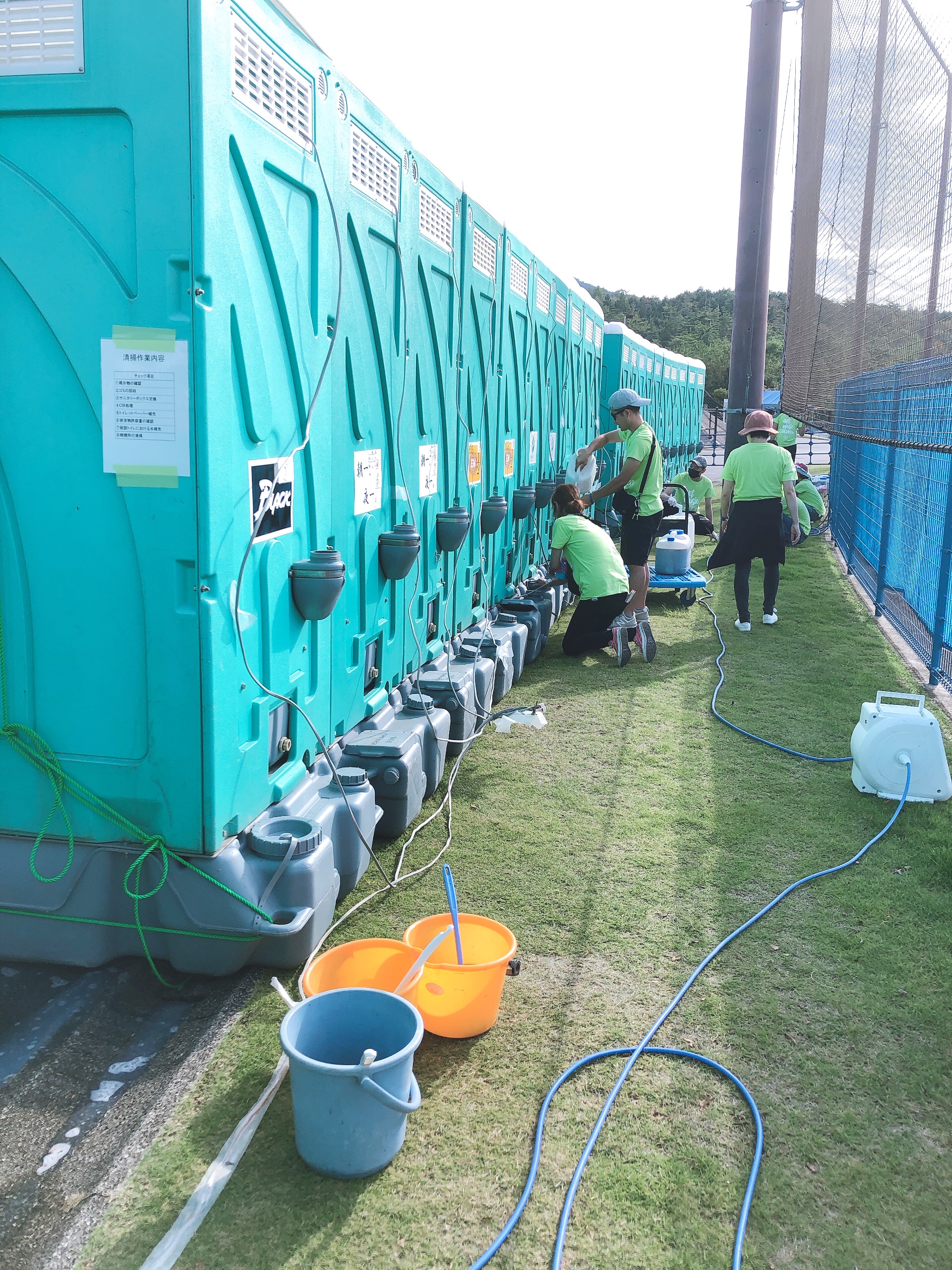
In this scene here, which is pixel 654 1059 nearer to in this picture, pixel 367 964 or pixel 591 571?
pixel 367 964

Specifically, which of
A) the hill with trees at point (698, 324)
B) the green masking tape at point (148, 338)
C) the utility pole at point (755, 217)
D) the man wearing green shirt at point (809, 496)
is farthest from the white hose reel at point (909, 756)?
the hill with trees at point (698, 324)

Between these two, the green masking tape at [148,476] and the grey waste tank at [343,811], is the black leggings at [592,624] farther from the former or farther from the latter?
the green masking tape at [148,476]

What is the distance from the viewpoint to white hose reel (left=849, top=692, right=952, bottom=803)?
182 inches

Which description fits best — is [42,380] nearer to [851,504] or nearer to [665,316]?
[851,504]

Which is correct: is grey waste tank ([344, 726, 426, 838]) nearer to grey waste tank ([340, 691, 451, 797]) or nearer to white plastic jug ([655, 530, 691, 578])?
grey waste tank ([340, 691, 451, 797])

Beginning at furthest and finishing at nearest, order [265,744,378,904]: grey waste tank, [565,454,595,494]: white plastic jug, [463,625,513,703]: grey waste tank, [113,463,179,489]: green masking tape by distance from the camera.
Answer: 1. [565,454,595,494]: white plastic jug
2. [463,625,513,703]: grey waste tank
3. [265,744,378,904]: grey waste tank
4. [113,463,179,489]: green masking tape

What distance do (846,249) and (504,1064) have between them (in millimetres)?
12309

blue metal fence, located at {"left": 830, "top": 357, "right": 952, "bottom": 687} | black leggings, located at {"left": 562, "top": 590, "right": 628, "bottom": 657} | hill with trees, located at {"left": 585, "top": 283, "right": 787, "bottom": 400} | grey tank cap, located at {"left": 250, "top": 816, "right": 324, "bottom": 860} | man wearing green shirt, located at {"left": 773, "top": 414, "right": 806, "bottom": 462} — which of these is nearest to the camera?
grey tank cap, located at {"left": 250, "top": 816, "right": 324, "bottom": 860}

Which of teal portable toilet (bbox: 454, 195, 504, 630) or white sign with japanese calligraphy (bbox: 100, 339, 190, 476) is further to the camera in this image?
teal portable toilet (bbox: 454, 195, 504, 630)

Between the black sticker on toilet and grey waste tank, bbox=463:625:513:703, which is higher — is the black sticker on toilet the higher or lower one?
the higher one

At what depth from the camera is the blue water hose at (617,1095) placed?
2.15 m

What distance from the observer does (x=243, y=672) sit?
10.4 feet

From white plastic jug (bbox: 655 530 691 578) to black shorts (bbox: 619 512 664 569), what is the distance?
1758 mm

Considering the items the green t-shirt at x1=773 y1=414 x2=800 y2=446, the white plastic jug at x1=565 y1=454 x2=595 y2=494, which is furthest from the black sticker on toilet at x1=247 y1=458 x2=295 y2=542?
the green t-shirt at x1=773 y1=414 x2=800 y2=446
